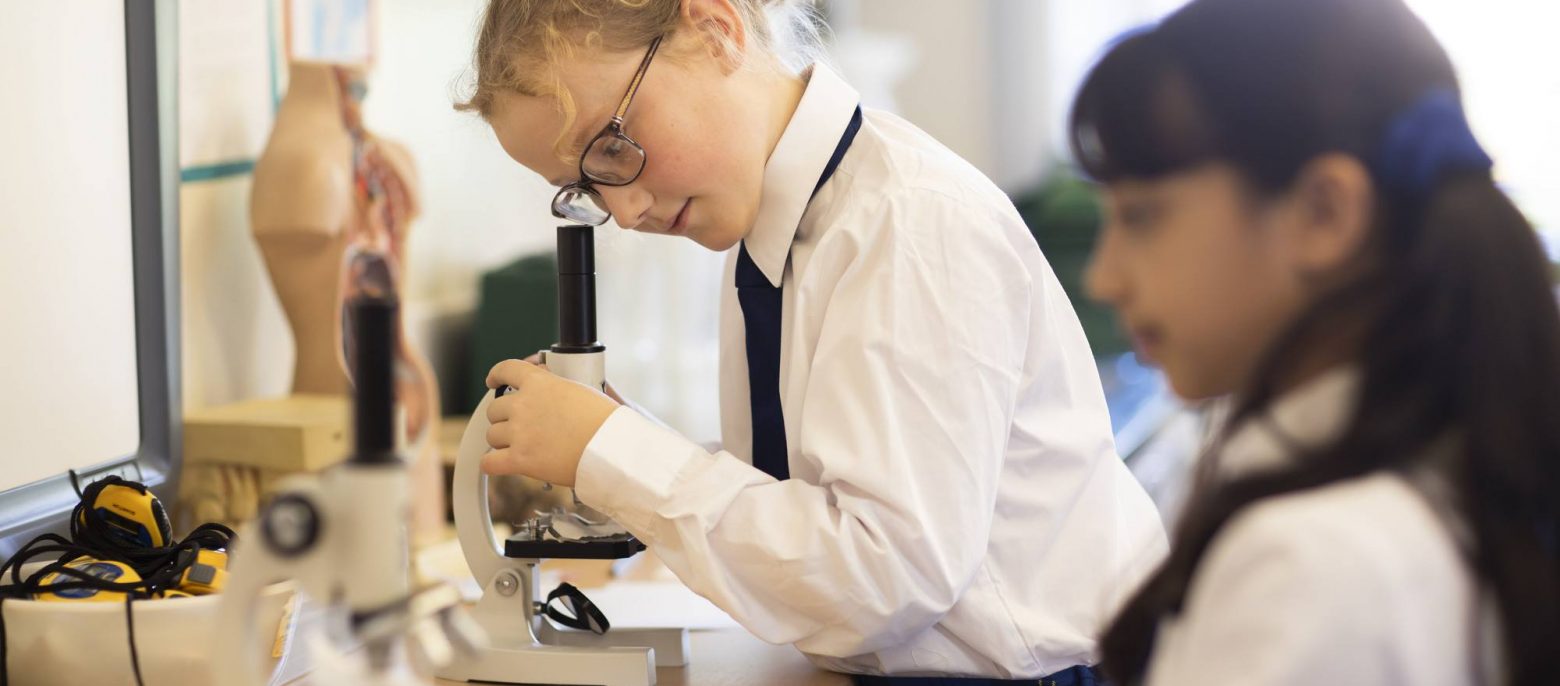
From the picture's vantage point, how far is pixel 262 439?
4.46ft

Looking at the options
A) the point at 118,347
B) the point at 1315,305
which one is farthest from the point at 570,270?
the point at 1315,305

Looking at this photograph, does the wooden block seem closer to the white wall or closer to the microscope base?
the white wall

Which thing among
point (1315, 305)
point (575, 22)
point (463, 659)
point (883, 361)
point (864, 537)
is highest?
point (575, 22)

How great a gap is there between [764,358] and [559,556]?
0.76ft

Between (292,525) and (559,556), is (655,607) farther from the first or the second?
(292,525)

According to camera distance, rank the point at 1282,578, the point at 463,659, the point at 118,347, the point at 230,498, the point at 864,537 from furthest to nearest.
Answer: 1. the point at 230,498
2. the point at 118,347
3. the point at 463,659
4. the point at 864,537
5. the point at 1282,578

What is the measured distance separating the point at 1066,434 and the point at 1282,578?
503 millimetres

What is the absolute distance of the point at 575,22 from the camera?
106 cm

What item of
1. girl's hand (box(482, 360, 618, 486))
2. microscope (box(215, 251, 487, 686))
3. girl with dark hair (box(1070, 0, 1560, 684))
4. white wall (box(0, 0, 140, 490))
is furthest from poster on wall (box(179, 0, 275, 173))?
girl with dark hair (box(1070, 0, 1560, 684))

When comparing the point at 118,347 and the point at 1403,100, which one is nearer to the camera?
the point at 1403,100

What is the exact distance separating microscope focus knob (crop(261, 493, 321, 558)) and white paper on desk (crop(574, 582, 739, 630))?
1.85 feet

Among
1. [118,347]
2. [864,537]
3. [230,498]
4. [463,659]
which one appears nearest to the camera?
[864,537]

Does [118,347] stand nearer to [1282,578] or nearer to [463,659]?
[463,659]

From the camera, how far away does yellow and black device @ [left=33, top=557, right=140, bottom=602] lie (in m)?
0.89
